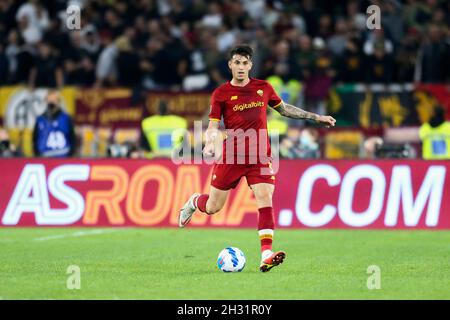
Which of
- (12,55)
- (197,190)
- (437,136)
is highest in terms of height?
(12,55)

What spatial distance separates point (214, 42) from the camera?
24.3 m

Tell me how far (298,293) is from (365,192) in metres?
7.03

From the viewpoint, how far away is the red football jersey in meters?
12.6

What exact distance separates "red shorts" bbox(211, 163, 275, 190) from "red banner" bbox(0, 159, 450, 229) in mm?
5045

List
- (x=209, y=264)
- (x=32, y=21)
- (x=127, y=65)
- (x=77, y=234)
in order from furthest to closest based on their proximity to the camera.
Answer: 1. (x=32, y=21)
2. (x=127, y=65)
3. (x=77, y=234)
4. (x=209, y=264)

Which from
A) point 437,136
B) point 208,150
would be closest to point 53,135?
point 437,136

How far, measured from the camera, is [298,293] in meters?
10.9

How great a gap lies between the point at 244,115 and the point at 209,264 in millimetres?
1760

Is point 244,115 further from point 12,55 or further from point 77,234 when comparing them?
point 12,55

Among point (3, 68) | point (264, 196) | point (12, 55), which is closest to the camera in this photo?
point (264, 196)

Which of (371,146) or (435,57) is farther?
(435,57)

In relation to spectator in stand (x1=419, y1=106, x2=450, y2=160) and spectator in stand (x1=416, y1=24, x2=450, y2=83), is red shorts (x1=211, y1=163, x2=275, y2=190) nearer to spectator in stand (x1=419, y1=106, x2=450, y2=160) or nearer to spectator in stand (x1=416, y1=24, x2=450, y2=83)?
spectator in stand (x1=419, y1=106, x2=450, y2=160)

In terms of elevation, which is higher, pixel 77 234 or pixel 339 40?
pixel 339 40

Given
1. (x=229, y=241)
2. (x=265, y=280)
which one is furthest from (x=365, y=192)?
(x=265, y=280)
